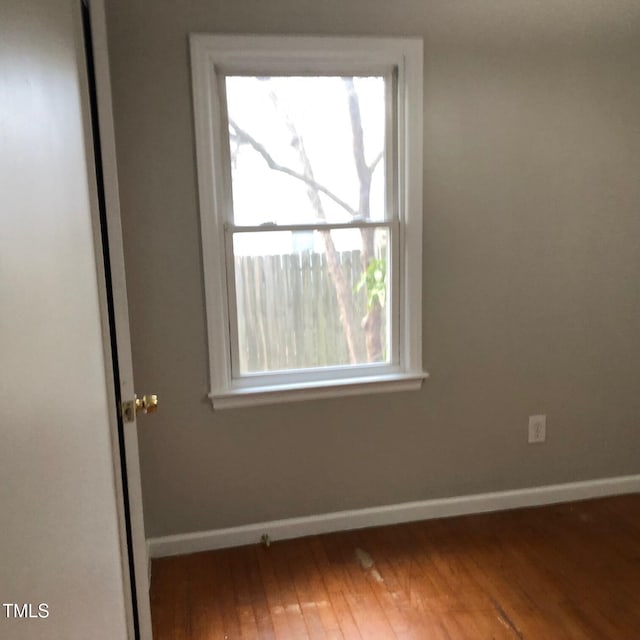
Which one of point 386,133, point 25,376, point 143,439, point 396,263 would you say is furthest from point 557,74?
point 25,376

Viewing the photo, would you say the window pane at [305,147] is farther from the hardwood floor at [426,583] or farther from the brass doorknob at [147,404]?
the hardwood floor at [426,583]

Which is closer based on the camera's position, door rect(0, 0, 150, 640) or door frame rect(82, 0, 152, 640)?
door rect(0, 0, 150, 640)

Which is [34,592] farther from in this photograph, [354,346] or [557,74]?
[557,74]

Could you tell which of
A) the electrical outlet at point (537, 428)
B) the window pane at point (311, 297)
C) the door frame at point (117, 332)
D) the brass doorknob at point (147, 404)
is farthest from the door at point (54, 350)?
the electrical outlet at point (537, 428)

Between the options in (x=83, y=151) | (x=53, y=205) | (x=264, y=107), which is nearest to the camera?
(x=53, y=205)

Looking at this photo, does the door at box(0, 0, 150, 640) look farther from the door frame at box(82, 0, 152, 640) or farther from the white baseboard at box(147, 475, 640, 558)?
the white baseboard at box(147, 475, 640, 558)

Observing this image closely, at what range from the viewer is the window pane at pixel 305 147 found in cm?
240

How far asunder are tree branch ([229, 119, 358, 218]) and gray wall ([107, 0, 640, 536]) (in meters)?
0.20

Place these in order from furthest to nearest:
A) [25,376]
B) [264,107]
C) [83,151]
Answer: [264,107]
[83,151]
[25,376]

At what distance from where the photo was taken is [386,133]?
8.27ft

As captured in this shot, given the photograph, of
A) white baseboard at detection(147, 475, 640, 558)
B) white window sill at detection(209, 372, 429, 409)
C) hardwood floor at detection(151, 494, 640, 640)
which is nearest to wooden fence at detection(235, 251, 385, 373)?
white window sill at detection(209, 372, 429, 409)

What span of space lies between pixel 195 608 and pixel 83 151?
1.72 metres

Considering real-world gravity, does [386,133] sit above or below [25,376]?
above

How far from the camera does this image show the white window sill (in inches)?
98.2
